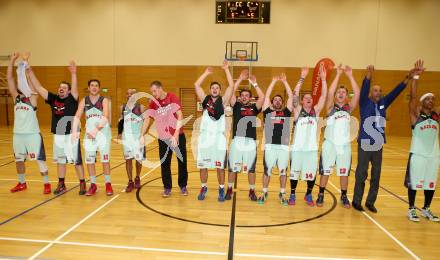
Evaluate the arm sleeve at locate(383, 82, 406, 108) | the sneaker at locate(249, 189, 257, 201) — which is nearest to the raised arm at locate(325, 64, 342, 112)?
the arm sleeve at locate(383, 82, 406, 108)

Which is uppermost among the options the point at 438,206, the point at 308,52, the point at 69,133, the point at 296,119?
the point at 308,52

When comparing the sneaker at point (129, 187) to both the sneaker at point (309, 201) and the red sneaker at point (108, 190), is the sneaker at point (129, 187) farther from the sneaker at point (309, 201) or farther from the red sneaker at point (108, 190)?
the sneaker at point (309, 201)

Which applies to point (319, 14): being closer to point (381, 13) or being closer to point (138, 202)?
point (381, 13)

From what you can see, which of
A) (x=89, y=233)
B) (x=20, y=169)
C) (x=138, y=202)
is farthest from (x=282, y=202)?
(x=20, y=169)

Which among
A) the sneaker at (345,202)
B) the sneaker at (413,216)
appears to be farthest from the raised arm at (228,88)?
the sneaker at (413,216)

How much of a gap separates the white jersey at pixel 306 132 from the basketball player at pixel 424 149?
1544 mm

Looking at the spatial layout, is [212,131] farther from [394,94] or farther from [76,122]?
[394,94]

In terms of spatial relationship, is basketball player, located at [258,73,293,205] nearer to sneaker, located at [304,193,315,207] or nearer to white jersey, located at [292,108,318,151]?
white jersey, located at [292,108,318,151]

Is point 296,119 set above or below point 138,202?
above

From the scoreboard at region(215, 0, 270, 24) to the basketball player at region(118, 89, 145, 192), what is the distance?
40.8 ft

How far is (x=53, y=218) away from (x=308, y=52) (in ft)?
52.9

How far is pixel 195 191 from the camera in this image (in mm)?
6699

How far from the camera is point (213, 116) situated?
5.90 meters

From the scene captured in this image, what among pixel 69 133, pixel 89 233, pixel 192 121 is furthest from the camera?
pixel 192 121
